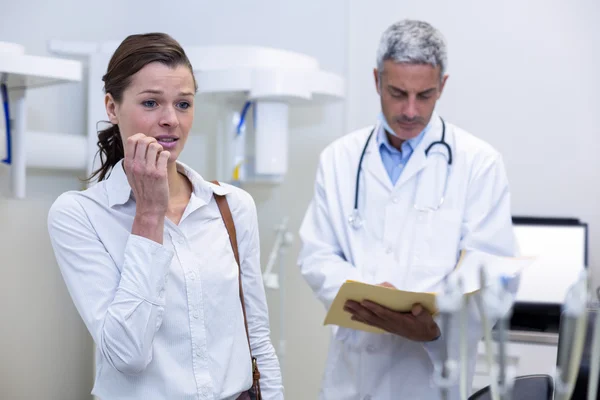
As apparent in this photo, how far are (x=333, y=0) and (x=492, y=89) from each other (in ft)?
2.31

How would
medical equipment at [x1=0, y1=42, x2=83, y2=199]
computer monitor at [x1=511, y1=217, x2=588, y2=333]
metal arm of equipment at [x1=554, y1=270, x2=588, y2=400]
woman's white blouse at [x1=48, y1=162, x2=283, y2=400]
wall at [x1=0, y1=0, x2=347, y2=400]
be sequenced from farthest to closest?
computer monitor at [x1=511, y1=217, x2=588, y2=333] → wall at [x1=0, y1=0, x2=347, y2=400] → medical equipment at [x1=0, y1=42, x2=83, y2=199] → woman's white blouse at [x1=48, y1=162, x2=283, y2=400] → metal arm of equipment at [x1=554, y1=270, x2=588, y2=400]

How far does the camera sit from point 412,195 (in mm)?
1808

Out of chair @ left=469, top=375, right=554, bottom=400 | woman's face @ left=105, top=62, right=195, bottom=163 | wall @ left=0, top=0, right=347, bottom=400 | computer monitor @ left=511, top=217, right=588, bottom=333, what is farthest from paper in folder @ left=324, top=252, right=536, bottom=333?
wall @ left=0, top=0, right=347, bottom=400

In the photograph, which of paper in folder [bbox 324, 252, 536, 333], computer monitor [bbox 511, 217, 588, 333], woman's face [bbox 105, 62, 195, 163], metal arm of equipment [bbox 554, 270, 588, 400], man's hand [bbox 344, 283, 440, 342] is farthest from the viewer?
computer monitor [bbox 511, 217, 588, 333]

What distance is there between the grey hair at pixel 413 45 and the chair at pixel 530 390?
813mm

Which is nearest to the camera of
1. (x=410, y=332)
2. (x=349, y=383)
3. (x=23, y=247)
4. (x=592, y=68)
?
(x=410, y=332)

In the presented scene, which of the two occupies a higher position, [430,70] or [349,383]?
[430,70]

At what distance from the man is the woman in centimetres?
48

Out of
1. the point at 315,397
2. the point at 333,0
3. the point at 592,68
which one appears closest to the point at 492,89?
the point at 592,68

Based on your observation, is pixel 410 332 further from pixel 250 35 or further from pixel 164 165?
pixel 250 35

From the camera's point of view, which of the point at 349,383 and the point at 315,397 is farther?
the point at 315,397

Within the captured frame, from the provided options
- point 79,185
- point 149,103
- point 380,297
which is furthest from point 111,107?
point 79,185

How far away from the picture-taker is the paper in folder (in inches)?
57.9

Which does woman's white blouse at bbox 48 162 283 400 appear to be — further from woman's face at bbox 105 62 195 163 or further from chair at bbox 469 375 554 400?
chair at bbox 469 375 554 400
